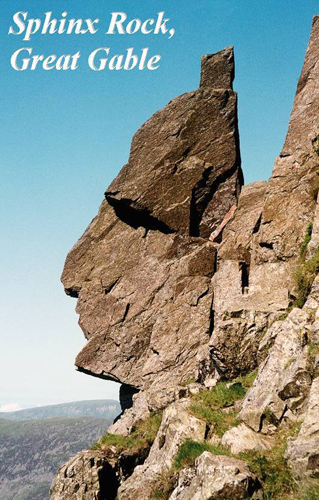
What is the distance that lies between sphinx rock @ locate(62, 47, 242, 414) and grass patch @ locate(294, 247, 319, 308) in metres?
11.3

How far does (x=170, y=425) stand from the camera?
16344 mm

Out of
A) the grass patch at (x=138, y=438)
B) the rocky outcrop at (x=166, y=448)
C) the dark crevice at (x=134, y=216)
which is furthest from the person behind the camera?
the dark crevice at (x=134, y=216)

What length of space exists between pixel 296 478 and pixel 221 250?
22.2 meters

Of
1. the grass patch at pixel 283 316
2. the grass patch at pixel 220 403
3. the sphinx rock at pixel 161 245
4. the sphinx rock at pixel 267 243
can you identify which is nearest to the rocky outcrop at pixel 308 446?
the grass patch at pixel 220 403

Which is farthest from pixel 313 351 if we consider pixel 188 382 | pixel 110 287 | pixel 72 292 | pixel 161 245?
pixel 72 292

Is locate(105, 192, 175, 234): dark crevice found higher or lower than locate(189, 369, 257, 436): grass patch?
higher

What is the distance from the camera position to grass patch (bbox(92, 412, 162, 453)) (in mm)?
21156

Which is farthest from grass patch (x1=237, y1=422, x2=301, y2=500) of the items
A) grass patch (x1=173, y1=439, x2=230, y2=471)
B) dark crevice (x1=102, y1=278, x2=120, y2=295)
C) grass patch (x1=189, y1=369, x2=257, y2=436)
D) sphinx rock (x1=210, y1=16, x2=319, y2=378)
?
dark crevice (x1=102, y1=278, x2=120, y2=295)

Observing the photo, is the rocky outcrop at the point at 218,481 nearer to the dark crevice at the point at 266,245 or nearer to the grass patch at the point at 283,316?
the grass patch at the point at 283,316

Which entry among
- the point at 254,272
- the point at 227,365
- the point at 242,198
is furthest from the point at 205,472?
the point at 242,198

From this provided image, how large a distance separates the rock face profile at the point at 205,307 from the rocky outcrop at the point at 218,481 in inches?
1.7

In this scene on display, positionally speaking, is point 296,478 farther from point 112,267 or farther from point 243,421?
point 112,267

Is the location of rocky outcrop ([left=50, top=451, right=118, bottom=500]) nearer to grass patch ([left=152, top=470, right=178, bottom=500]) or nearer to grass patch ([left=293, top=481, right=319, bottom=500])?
grass patch ([left=152, top=470, right=178, bottom=500])

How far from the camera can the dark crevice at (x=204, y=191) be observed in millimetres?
34250
